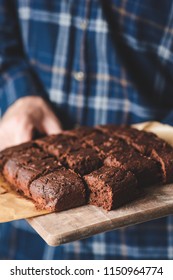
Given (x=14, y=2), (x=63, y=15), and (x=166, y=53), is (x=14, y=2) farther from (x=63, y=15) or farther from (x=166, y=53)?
(x=166, y=53)

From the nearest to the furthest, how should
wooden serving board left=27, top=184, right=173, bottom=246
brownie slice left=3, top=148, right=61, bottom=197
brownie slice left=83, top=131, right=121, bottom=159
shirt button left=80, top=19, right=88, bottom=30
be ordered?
wooden serving board left=27, top=184, right=173, bottom=246 → brownie slice left=3, top=148, right=61, bottom=197 → brownie slice left=83, top=131, right=121, bottom=159 → shirt button left=80, top=19, right=88, bottom=30

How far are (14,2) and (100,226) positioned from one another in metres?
1.38

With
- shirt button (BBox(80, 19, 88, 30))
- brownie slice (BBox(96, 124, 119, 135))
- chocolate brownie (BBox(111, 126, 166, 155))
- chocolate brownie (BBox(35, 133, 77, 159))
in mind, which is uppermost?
shirt button (BBox(80, 19, 88, 30))

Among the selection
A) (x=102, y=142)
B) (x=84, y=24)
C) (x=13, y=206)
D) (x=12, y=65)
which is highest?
(x=84, y=24)

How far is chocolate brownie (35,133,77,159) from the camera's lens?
195 cm

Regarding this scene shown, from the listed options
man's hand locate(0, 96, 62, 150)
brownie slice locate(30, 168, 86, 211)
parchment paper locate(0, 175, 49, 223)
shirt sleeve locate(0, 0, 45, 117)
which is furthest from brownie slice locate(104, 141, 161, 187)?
shirt sleeve locate(0, 0, 45, 117)

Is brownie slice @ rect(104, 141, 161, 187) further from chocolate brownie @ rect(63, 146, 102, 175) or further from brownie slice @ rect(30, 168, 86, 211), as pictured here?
brownie slice @ rect(30, 168, 86, 211)

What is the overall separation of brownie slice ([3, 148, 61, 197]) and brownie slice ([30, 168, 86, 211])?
0.04m

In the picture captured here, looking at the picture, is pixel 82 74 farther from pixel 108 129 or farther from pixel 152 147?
pixel 152 147

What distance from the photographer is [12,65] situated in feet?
8.34

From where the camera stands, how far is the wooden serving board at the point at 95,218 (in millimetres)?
1551

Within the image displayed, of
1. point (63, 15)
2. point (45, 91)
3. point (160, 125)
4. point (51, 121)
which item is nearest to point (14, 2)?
point (63, 15)

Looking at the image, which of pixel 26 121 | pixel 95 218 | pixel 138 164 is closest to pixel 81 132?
pixel 26 121

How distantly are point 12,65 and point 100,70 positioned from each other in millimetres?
445
